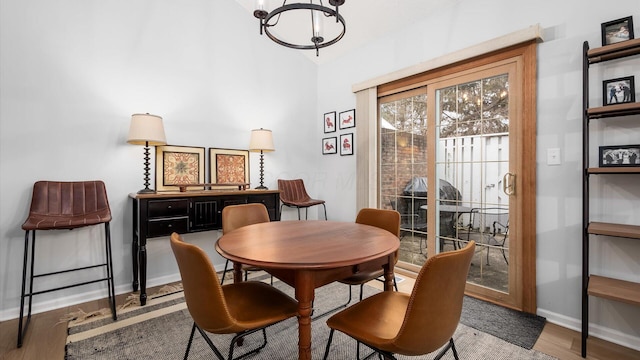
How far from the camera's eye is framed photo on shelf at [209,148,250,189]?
3.44 m

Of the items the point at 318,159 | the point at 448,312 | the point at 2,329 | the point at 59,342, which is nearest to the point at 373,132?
the point at 318,159

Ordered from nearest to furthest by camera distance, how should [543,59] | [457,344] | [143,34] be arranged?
1. [457,344]
2. [543,59]
3. [143,34]

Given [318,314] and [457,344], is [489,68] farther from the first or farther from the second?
[318,314]

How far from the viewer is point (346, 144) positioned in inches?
159

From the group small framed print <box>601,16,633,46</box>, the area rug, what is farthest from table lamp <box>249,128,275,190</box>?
small framed print <box>601,16,633,46</box>

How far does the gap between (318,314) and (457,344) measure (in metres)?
1.01

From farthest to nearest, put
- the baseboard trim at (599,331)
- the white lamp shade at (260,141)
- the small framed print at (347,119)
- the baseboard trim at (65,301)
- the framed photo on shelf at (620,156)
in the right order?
1. the small framed print at (347,119)
2. the white lamp shade at (260,141)
3. the baseboard trim at (65,301)
4. the baseboard trim at (599,331)
5. the framed photo on shelf at (620,156)

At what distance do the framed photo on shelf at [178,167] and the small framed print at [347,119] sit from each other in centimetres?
187

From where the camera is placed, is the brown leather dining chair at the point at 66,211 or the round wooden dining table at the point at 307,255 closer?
the round wooden dining table at the point at 307,255

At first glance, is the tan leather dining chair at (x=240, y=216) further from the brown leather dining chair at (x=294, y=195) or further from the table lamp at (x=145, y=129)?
the brown leather dining chair at (x=294, y=195)

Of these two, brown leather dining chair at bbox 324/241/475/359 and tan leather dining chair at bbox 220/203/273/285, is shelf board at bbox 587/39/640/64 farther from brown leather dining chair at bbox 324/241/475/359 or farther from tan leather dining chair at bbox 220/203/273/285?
tan leather dining chair at bbox 220/203/273/285

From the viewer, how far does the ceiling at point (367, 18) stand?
122 inches

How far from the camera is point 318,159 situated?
4.52 meters

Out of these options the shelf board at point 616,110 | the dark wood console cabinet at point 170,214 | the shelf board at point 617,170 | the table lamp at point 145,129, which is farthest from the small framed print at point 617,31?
the table lamp at point 145,129
